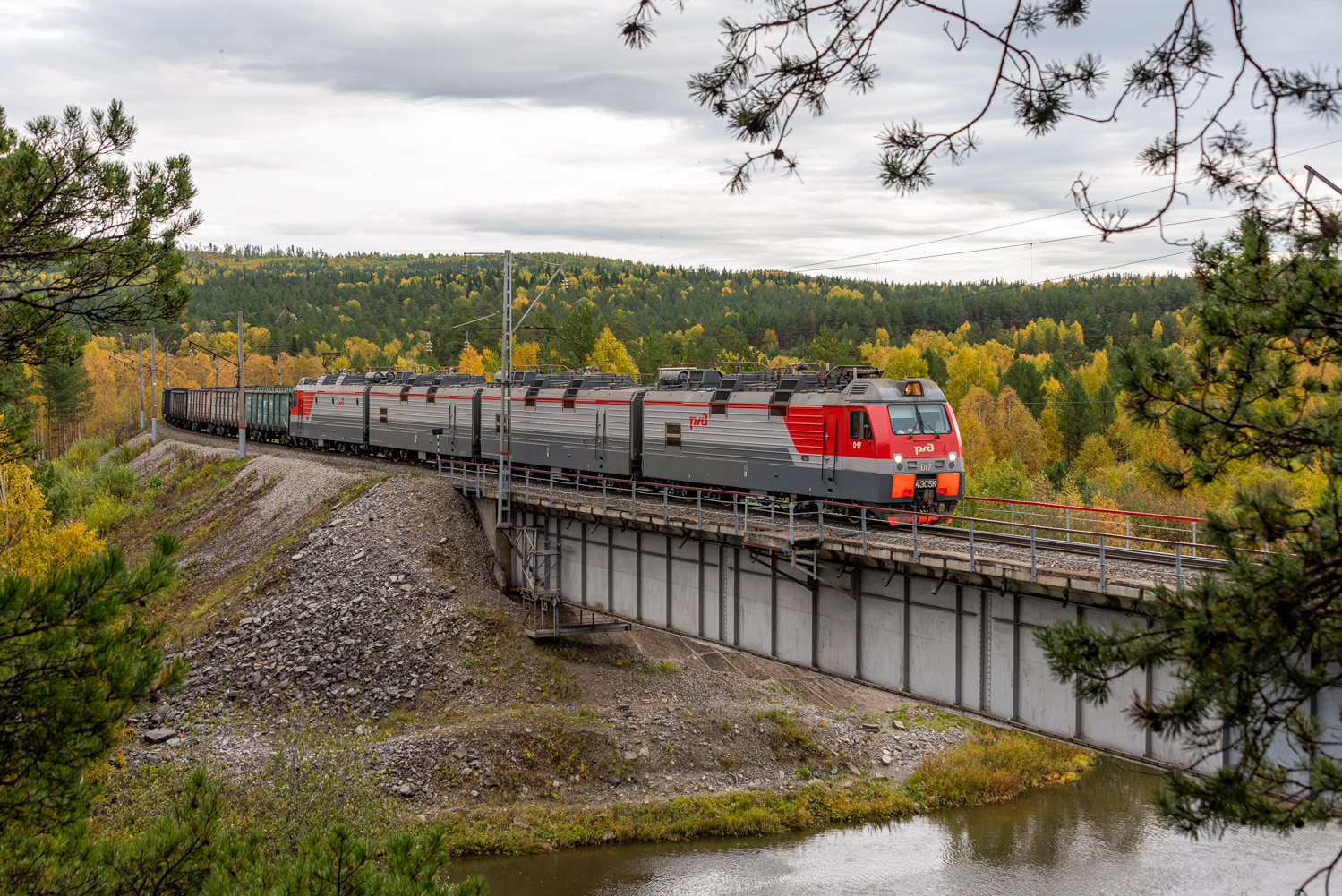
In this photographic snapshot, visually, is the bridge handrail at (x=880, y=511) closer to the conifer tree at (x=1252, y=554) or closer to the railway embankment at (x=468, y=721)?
the railway embankment at (x=468, y=721)

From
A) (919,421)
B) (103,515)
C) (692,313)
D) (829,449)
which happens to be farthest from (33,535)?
(692,313)

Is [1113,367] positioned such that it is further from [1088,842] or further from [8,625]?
[1088,842]

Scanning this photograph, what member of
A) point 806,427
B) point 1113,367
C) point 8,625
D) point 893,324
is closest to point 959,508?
point 806,427

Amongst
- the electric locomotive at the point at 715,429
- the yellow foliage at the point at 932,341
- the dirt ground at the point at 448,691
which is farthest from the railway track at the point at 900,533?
the yellow foliage at the point at 932,341

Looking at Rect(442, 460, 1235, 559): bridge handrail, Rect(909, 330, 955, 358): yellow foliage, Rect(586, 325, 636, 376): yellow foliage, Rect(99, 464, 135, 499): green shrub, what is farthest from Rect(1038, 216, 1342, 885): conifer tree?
Rect(909, 330, 955, 358): yellow foliage

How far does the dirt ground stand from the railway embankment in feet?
0.23

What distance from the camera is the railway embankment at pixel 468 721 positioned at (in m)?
26.7

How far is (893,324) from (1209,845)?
108733 mm

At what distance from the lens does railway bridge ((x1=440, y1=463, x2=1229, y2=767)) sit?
16.8 m

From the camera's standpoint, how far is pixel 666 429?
30594 mm

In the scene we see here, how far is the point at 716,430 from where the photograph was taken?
28516 millimetres

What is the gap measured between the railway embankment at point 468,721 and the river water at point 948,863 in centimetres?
82

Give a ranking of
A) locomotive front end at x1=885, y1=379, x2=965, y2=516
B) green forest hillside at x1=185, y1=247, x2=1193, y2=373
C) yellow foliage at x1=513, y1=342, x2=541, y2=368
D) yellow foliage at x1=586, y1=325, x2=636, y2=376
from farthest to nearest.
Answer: green forest hillside at x1=185, y1=247, x2=1193, y2=373
yellow foliage at x1=513, y1=342, x2=541, y2=368
yellow foliage at x1=586, y1=325, x2=636, y2=376
locomotive front end at x1=885, y1=379, x2=965, y2=516

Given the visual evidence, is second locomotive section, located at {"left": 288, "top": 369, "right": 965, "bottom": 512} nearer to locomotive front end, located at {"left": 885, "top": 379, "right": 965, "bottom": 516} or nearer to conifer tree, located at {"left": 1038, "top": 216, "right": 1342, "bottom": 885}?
locomotive front end, located at {"left": 885, "top": 379, "right": 965, "bottom": 516}
